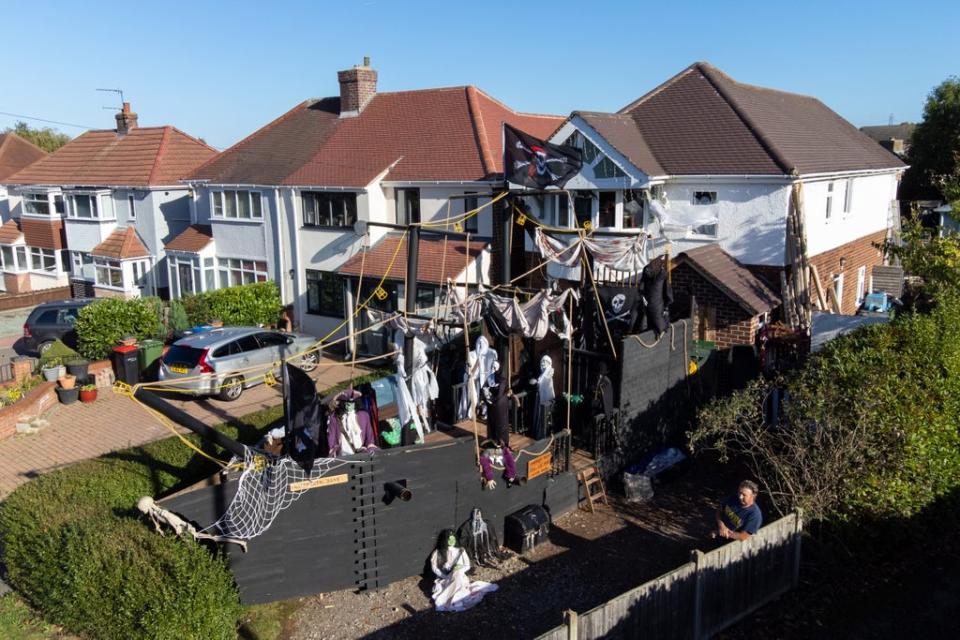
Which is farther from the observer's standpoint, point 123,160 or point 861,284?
point 123,160

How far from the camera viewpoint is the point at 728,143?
19.3 m

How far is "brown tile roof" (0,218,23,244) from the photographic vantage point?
118ft

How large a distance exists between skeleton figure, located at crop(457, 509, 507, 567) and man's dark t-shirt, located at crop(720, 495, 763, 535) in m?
3.48

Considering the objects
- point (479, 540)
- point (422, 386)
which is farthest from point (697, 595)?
point (422, 386)

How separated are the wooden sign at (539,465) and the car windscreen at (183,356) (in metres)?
9.78

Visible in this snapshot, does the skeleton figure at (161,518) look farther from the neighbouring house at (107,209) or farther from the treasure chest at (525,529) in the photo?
the neighbouring house at (107,209)

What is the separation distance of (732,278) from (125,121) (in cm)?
2944

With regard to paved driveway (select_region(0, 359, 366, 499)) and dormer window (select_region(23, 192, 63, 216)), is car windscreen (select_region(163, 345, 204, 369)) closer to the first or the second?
paved driveway (select_region(0, 359, 366, 499))

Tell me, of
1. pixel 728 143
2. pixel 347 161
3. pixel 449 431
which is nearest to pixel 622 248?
pixel 449 431

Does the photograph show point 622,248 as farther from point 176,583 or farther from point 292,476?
point 176,583

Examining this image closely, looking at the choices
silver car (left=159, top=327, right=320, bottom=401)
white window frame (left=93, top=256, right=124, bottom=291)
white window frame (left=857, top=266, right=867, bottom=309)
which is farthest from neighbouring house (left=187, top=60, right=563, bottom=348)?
white window frame (left=857, top=266, right=867, bottom=309)

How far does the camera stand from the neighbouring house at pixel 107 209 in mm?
30516

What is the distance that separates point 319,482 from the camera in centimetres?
988

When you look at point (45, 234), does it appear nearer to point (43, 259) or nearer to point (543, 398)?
point (43, 259)
